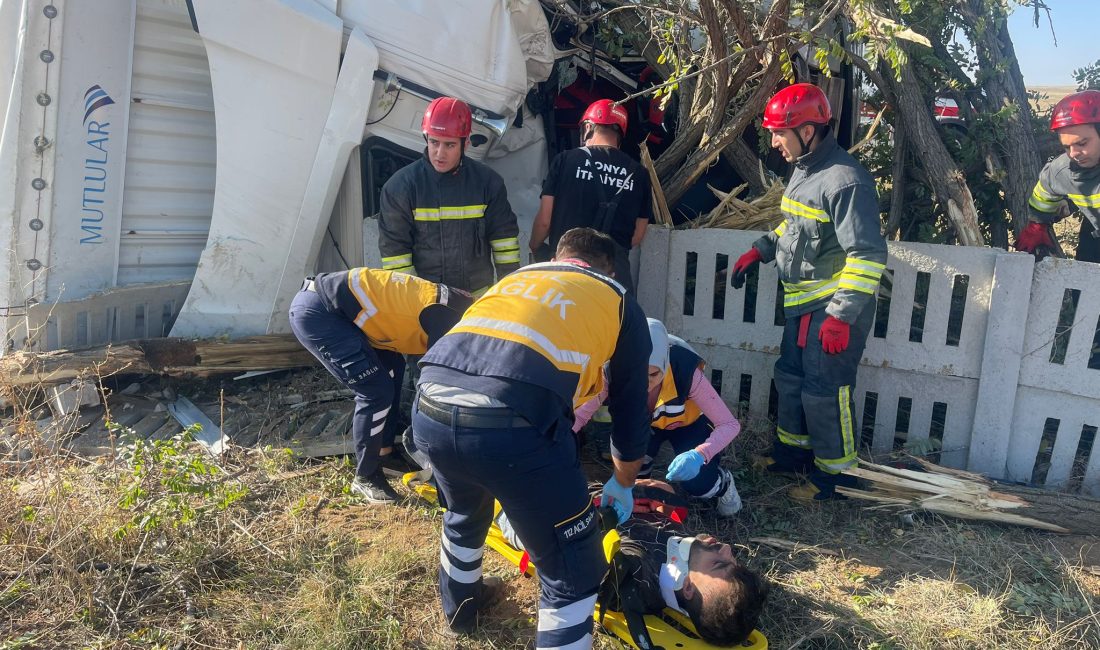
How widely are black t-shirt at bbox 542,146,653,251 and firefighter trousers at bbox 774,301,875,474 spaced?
1.17m

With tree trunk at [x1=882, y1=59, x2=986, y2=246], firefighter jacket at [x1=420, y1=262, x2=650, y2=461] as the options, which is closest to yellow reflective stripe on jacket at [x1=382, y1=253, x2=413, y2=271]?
firefighter jacket at [x1=420, y1=262, x2=650, y2=461]

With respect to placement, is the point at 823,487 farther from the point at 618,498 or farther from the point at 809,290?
the point at 618,498

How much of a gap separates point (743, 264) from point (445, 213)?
1.62 m

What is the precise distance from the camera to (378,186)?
5297 millimetres

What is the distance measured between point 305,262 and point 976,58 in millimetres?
4389

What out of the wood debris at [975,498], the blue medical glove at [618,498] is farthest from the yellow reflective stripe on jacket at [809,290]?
the blue medical glove at [618,498]

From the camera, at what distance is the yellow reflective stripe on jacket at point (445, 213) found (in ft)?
14.5

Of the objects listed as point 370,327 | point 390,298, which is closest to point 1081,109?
point 390,298

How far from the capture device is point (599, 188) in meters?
4.62

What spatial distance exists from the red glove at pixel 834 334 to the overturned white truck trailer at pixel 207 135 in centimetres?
234

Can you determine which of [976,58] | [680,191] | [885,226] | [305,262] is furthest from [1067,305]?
[305,262]

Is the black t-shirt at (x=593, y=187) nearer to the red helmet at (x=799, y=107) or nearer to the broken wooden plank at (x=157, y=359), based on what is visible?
the red helmet at (x=799, y=107)

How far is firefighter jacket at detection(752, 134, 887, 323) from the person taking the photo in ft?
12.0

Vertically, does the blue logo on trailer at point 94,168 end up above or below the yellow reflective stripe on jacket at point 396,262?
above
